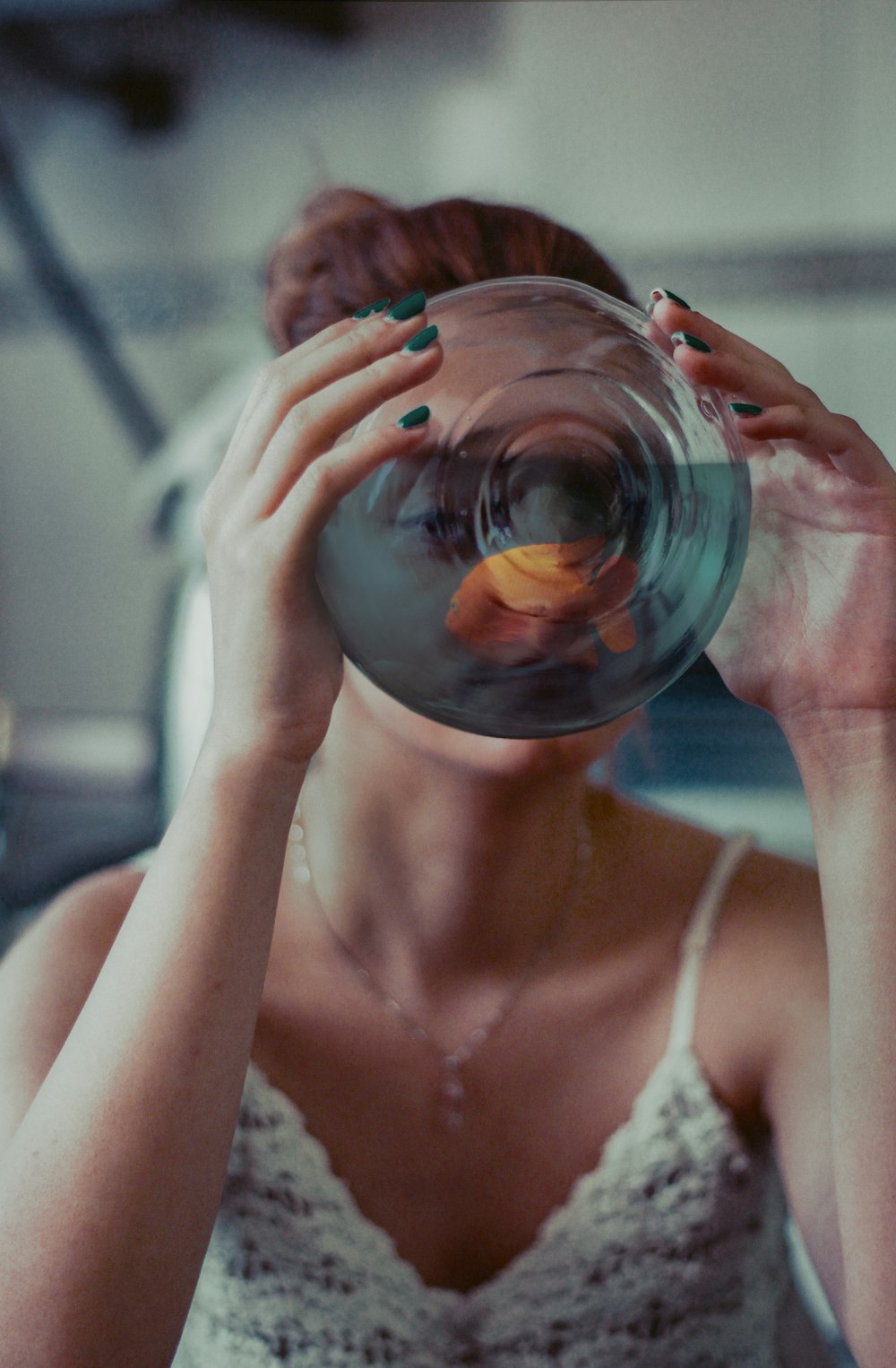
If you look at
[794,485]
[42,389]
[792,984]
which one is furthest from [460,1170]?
[42,389]

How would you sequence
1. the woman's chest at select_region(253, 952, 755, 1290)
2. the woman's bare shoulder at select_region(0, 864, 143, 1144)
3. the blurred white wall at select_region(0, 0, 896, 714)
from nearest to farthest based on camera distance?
the woman's bare shoulder at select_region(0, 864, 143, 1144), the woman's chest at select_region(253, 952, 755, 1290), the blurred white wall at select_region(0, 0, 896, 714)

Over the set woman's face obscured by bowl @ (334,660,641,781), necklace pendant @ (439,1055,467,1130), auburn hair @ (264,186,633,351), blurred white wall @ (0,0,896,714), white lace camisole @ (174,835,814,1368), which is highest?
blurred white wall @ (0,0,896,714)

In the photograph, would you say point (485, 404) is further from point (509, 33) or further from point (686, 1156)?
point (509, 33)

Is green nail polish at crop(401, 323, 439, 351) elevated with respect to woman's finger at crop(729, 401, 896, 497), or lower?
elevated

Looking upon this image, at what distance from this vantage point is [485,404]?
0.37 meters

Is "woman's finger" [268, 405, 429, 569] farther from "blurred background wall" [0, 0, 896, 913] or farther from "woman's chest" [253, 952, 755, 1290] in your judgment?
"blurred background wall" [0, 0, 896, 913]

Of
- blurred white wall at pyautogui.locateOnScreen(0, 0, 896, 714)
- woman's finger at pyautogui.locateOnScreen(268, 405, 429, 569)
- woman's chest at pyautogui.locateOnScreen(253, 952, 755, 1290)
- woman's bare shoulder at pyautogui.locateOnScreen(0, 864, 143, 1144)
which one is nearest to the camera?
woman's finger at pyautogui.locateOnScreen(268, 405, 429, 569)

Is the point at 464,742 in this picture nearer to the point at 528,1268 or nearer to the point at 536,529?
the point at 536,529

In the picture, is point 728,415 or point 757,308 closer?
point 728,415

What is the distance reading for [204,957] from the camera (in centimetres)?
39

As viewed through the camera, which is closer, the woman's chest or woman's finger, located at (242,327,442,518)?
woman's finger, located at (242,327,442,518)

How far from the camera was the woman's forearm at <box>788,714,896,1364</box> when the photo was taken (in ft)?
1.41

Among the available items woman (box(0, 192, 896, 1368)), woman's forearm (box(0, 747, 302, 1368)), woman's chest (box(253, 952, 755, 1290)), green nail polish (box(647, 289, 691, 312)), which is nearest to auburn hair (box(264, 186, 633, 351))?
woman (box(0, 192, 896, 1368))

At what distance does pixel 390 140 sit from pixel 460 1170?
1.04 meters
